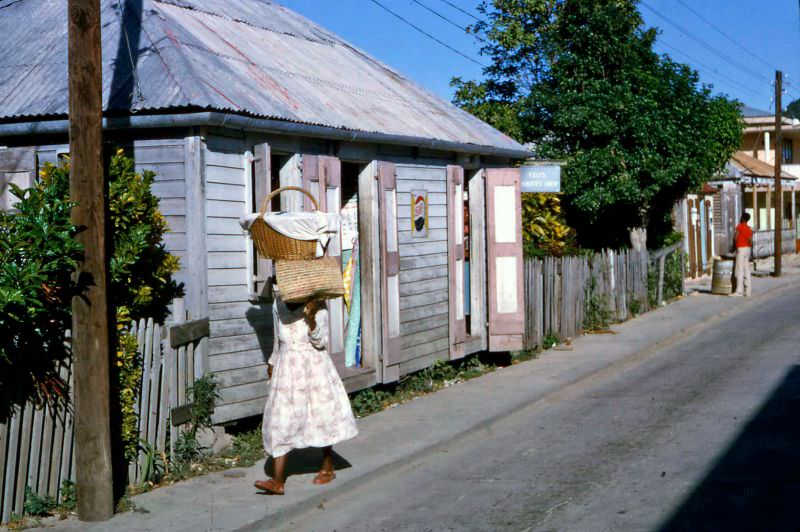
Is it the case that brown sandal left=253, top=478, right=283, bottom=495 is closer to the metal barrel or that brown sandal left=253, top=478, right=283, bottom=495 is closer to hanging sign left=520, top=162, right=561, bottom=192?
hanging sign left=520, top=162, right=561, bottom=192

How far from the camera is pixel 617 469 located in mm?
8008

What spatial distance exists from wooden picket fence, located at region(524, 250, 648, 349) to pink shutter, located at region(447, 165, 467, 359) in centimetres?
226

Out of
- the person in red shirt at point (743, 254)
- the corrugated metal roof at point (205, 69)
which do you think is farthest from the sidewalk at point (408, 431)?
the person in red shirt at point (743, 254)

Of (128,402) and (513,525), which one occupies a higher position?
(128,402)

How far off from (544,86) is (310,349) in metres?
14.6

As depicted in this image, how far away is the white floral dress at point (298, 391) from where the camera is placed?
24.2 ft

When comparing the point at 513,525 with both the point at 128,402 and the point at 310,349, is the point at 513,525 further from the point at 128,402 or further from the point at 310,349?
the point at 128,402

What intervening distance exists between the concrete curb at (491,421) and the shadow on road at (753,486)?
8.07 ft

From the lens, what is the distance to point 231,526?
6.61 meters

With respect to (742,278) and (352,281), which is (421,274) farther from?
(742,278)

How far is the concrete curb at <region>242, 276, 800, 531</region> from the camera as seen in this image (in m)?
7.10

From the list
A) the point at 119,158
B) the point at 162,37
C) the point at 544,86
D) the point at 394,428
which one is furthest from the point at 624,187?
the point at 119,158

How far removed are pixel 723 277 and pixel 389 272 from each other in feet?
49.2

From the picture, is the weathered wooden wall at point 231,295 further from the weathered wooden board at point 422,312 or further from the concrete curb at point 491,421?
the weathered wooden board at point 422,312
